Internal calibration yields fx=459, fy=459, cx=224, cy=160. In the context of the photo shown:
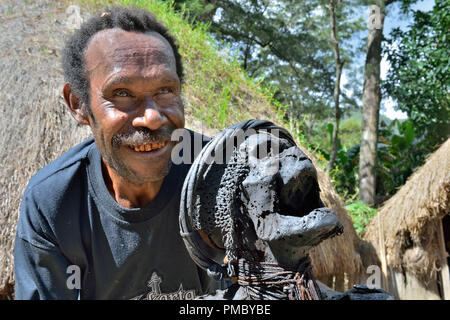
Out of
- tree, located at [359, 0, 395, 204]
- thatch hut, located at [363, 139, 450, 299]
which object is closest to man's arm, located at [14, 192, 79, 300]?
thatch hut, located at [363, 139, 450, 299]

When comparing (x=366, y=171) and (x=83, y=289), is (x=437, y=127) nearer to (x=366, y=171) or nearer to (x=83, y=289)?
(x=366, y=171)

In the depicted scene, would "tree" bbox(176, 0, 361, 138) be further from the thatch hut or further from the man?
the man

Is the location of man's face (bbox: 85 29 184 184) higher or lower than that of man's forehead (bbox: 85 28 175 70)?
lower

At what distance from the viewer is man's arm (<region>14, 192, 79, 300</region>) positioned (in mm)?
1347

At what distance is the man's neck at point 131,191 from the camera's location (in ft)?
4.64

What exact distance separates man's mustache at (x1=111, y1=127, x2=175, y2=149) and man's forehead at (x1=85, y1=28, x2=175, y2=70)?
0.19 m

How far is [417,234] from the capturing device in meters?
4.20

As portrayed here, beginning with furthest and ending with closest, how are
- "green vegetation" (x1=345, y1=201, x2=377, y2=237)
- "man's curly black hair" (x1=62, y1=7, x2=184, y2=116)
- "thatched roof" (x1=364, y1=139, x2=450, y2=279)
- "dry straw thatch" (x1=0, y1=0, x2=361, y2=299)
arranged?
1. "green vegetation" (x1=345, y1=201, x2=377, y2=237)
2. "thatched roof" (x1=364, y1=139, x2=450, y2=279)
3. "dry straw thatch" (x1=0, y1=0, x2=361, y2=299)
4. "man's curly black hair" (x1=62, y1=7, x2=184, y2=116)

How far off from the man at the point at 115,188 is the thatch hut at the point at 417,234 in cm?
314

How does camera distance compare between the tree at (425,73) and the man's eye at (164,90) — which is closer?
the man's eye at (164,90)

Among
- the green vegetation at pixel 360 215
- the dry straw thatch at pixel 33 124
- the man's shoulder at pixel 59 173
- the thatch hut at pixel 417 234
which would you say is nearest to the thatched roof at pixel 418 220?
the thatch hut at pixel 417 234

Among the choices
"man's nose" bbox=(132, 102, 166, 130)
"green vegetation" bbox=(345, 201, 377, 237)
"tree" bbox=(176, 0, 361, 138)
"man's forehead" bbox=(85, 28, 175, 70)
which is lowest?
"man's nose" bbox=(132, 102, 166, 130)

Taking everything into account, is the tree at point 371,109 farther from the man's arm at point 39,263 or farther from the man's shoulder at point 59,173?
the man's arm at point 39,263

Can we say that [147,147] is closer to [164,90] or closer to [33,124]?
[164,90]
